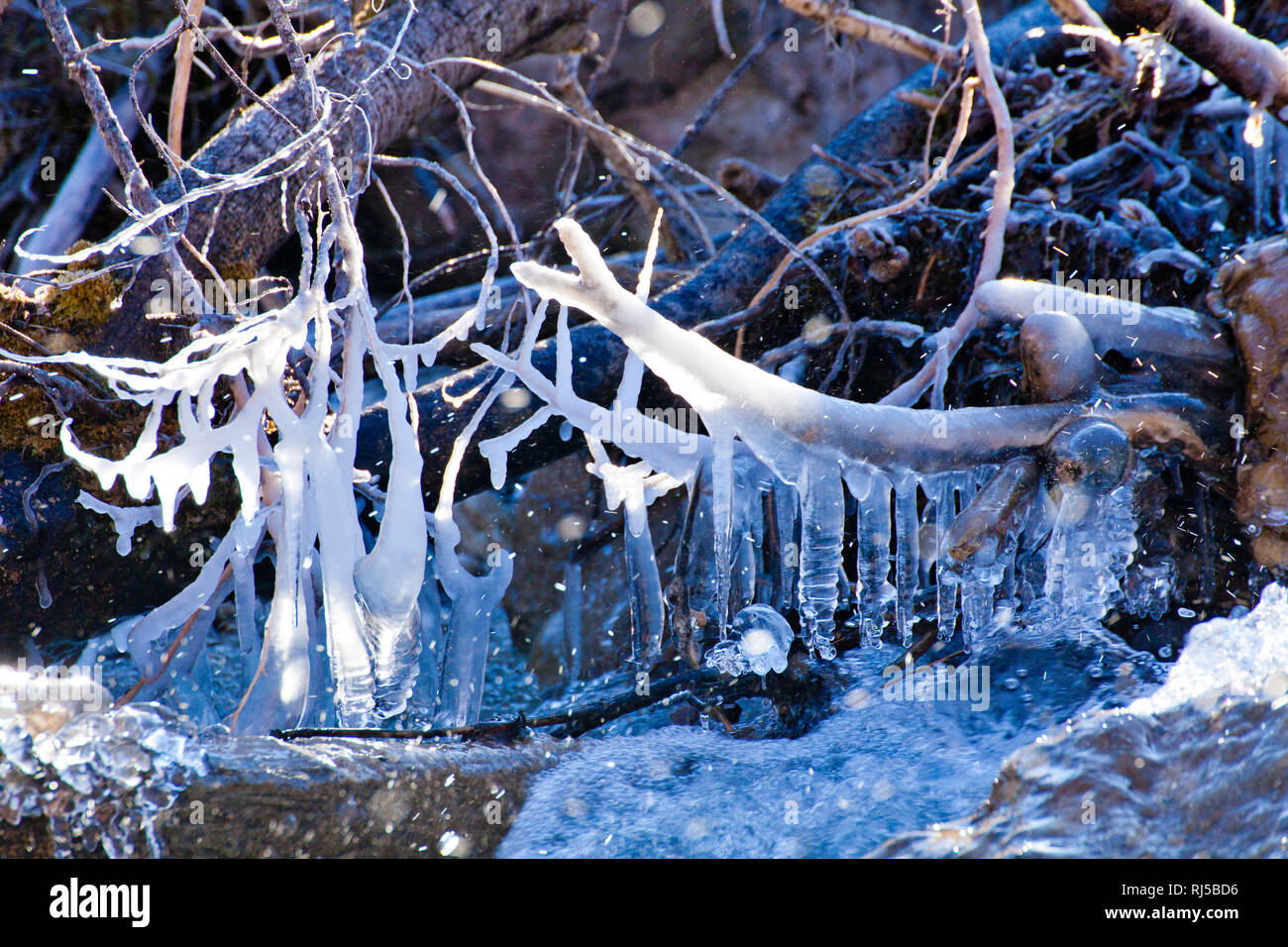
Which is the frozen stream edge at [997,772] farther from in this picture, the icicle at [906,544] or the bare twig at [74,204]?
the bare twig at [74,204]

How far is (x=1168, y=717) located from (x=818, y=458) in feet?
2.58

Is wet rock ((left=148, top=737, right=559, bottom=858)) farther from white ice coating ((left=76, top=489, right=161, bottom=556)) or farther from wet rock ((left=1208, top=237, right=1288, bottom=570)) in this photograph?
wet rock ((left=1208, top=237, right=1288, bottom=570))

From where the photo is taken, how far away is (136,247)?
247cm

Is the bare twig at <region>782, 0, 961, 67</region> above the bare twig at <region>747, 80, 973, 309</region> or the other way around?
above

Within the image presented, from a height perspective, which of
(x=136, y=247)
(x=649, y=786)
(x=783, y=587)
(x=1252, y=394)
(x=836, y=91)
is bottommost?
(x=649, y=786)

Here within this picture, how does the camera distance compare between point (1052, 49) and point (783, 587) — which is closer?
point (783, 587)

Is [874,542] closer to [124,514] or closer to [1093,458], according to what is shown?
[1093,458]

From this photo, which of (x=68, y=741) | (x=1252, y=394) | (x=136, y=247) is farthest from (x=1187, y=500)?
(x=136, y=247)

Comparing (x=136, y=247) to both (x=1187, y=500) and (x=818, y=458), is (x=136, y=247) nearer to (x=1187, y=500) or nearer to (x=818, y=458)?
(x=818, y=458)

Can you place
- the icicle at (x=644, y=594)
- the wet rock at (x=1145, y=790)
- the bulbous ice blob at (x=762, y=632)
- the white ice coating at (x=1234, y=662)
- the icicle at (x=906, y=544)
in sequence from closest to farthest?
the wet rock at (x=1145, y=790) → the white ice coating at (x=1234, y=662) → the icicle at (x=906, y=544) → the icicle at (x=644, y=594) → the bulbous ice blob at (x=762, y=632)

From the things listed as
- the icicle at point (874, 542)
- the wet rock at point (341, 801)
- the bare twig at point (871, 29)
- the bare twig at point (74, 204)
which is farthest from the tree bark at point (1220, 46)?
the bare twig at point (74, 204)

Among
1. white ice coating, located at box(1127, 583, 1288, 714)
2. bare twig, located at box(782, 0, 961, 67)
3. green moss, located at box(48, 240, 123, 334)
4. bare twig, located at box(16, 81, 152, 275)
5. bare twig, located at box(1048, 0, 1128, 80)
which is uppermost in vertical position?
bare twig, located at box(782, 0, 961, 67)

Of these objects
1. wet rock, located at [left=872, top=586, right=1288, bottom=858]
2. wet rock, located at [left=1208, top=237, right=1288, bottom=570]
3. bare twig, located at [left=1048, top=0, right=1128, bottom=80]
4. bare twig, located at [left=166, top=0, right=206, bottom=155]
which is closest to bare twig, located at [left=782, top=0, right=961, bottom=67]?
bare twig, located at [left=1048, top=0, right=1128, bottom=80]

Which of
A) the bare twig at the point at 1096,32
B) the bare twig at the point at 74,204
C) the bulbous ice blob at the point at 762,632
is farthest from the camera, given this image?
the bare twig at the point at 74,204
